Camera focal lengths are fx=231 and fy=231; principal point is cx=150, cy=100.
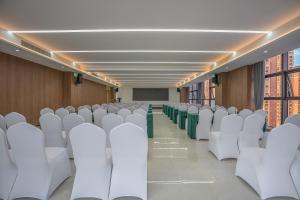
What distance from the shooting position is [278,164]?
302 cm

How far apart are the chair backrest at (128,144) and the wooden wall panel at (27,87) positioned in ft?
24.0

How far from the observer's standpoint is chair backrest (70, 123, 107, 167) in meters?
2.80

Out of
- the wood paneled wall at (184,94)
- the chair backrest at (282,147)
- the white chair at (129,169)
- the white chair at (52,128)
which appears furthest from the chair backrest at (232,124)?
the wood paneled wall at (184,94)

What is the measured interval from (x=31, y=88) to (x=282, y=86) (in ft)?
34.6

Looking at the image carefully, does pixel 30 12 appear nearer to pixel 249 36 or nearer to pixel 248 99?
pixel 249 36

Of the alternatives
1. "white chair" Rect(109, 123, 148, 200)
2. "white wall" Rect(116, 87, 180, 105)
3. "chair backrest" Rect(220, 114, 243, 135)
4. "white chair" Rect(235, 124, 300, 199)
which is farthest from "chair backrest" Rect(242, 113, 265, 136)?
"white wall" Rect(116, 87, 180, 105)

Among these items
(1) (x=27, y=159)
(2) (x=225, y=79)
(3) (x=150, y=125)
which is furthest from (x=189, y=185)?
(2) (x=225, y=79)

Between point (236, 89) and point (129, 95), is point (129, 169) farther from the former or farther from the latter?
point (129, 95)

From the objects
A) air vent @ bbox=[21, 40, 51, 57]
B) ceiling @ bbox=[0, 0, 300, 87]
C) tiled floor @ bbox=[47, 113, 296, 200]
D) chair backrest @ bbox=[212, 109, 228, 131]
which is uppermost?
ceiling @ bbox=[0, 0, 300, 87]

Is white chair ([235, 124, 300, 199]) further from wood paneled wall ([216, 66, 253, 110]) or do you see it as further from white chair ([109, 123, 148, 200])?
wood paneled wall ([216, 66, 253, 110])

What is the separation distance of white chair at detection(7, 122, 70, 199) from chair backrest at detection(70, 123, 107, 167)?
45 cm

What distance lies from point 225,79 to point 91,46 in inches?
345

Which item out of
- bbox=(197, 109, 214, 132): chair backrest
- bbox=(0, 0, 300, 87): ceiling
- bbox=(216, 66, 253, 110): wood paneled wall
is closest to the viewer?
bbox=(0, 0, 300, 87): ceiling

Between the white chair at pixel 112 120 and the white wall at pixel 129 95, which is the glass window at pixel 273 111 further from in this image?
the white wall at pixel 129 95
